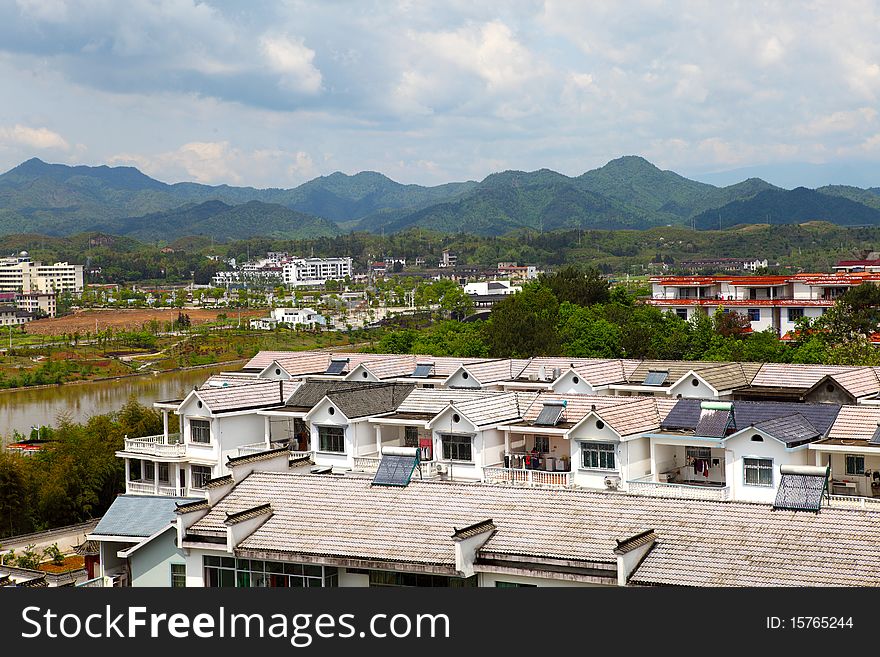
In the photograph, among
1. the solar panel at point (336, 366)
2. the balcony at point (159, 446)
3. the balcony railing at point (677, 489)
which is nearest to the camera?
the balcony railing at point (677, 489)

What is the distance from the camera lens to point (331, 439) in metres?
14.6

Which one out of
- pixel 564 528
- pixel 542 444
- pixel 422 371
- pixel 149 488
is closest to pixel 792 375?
pixel 542 444

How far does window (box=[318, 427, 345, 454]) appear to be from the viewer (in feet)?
47.7

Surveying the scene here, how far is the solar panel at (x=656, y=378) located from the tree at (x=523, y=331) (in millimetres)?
8647

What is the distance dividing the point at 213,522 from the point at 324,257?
120 meters

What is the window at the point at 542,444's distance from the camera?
1402 centimetres

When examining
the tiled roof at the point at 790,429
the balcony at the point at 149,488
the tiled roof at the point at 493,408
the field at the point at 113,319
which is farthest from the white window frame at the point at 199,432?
the field at the point at 113,319

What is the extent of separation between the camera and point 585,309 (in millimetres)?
31172

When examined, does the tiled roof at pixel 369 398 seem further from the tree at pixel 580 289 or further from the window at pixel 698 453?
the tree at pixel 580 289

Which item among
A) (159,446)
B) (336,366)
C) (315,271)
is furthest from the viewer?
(315,271)

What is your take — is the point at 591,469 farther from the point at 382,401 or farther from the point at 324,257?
the point at 324,257

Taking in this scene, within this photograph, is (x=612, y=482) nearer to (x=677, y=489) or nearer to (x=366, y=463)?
(x=677, y=489)

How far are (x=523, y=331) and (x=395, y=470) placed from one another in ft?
58.2

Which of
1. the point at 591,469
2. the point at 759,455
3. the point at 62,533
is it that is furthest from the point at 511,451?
the point at 62,533
